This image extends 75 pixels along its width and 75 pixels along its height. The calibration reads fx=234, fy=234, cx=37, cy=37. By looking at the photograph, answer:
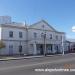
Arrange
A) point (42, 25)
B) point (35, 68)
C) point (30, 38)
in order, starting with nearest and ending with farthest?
point (35, 68), point (30, 38), point (42, 25)

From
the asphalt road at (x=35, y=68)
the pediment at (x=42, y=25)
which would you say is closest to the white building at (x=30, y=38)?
the pediment at (x=42, y=25)

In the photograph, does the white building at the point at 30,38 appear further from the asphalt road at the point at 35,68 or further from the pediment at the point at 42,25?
the asphalt road at the point at 35,68

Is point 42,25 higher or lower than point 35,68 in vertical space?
higher

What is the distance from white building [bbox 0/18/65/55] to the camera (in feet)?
177

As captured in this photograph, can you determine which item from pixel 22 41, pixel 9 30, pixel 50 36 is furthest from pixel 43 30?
pixel 9 30

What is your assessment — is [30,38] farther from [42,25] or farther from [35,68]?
[35,68]

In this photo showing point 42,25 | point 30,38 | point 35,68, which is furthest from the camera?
point 42,25

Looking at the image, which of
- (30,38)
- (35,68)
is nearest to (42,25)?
Result: (30,38)

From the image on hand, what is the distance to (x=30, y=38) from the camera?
6019 centimetres

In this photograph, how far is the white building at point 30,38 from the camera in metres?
53.9

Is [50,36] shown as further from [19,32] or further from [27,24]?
[19,32]

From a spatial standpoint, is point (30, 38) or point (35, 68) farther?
point (30, 38)

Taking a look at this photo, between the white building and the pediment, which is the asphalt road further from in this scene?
the pediment

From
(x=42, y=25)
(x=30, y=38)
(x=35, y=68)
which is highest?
(x=42, y=25)
